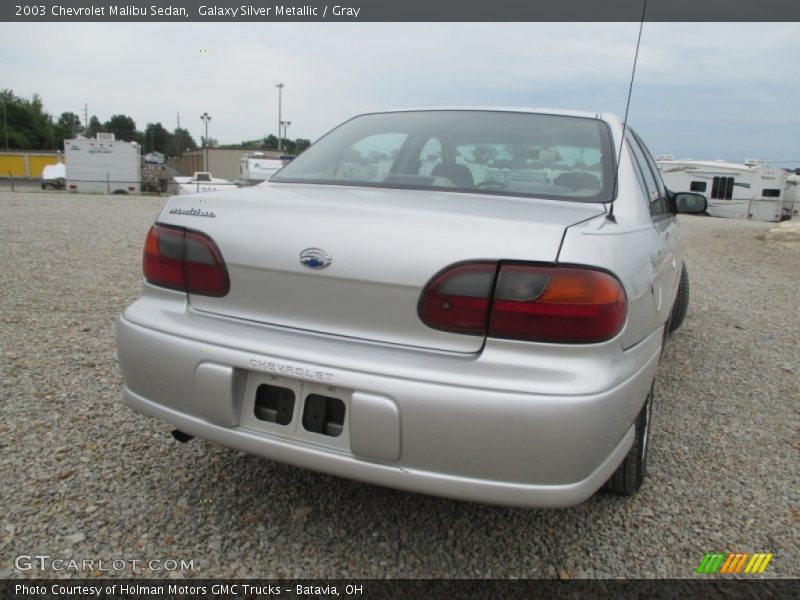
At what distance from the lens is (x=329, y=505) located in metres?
2.21

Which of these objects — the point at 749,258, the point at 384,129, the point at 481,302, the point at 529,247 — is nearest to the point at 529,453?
the point at 481,302

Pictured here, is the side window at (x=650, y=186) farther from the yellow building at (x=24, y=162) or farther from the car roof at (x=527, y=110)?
the yellow building at (x=24, y=162)

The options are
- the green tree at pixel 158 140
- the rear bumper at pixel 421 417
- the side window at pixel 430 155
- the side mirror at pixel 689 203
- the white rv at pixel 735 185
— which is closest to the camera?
the rear bumper at pixel 421 417

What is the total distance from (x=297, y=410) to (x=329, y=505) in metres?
0.67

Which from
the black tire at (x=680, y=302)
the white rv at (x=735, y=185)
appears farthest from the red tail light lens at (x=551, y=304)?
the white rv at (x=735, y=185)

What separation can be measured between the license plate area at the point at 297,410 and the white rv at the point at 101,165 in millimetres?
30956

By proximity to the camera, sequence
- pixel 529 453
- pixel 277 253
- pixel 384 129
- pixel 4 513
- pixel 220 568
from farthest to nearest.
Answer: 1. pixel 384 129
2. pixel 4 513
3. pixel 220 568
4. pixel 277 253
5. pixel 529 453

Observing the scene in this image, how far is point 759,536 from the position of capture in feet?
7.16

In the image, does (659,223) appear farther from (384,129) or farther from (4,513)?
(4,513)

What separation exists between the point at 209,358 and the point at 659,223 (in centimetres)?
189

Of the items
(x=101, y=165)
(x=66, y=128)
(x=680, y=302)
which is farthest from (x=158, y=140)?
(x=680, y=302)

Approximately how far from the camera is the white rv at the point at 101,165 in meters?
29.4

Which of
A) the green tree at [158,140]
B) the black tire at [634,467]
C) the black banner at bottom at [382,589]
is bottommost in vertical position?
the black banner at bottom at [382,589]

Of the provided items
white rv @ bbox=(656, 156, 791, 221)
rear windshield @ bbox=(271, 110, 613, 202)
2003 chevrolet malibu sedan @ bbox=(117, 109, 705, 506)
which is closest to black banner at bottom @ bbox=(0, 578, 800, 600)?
2003 chevrolet malibu sedan @ bbox=(117, 109, 705, 506)
